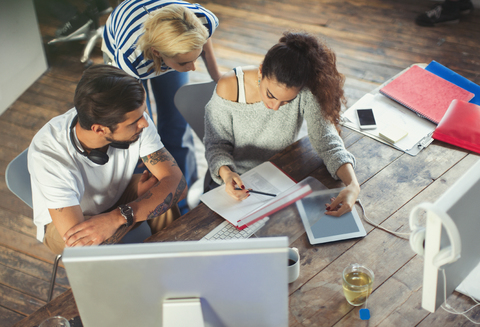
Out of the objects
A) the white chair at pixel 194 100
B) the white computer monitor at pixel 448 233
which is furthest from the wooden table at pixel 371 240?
the white chair at pixel 194 100

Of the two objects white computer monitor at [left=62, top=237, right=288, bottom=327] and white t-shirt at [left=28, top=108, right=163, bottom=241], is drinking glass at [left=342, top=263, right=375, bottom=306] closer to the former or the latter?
white computer monitor at [left=62, top=237, right=288, bottom=327]

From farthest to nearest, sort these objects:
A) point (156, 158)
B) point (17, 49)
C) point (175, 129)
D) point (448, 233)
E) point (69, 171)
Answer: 1. point (17, 49)
2. point (175, 129)
3. point (156, 158)
4. point (69, 171)
5. point (448, 233)

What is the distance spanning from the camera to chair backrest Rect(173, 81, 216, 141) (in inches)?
79.7

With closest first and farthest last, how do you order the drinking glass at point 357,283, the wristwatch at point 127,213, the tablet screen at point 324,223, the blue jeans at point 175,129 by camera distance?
the drinking glass at point 357,283
the tablet screen at point 324,223
the wristwatch at point 127,213
the blue jeans at point 175,129

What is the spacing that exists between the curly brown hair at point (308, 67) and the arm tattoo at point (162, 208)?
0.60 metres

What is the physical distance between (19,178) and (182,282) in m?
1.06

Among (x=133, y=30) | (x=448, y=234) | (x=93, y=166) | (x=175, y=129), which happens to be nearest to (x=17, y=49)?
(x=175, y=129)

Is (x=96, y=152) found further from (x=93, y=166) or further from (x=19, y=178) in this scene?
(x=19, y=178)

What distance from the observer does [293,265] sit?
4.15 ft

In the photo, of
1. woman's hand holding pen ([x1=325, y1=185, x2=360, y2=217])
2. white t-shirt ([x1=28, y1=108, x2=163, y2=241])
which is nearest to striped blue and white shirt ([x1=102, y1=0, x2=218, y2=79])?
white t-shirt ([x1=28, y1=108, x2=163, y2=241])

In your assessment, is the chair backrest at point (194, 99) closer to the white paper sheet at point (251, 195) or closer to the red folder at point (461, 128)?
the white paper sheet at point (251, 195)

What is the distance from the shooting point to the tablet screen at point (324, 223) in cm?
142

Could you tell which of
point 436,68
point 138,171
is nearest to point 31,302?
point 138,171

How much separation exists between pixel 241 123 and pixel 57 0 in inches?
100
